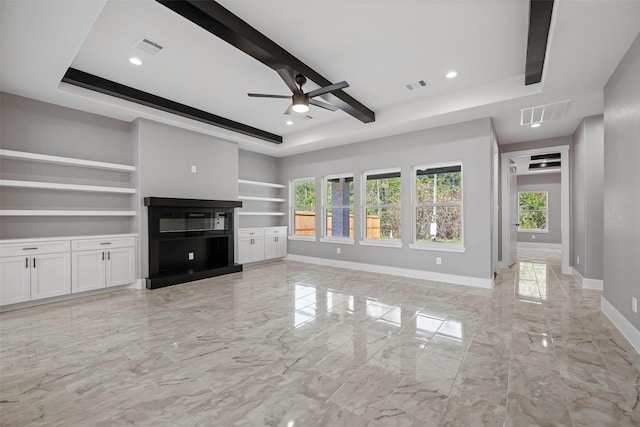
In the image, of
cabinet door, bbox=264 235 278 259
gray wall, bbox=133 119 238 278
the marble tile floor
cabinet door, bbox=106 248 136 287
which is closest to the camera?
the marble tile floor

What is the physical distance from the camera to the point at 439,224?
520 cm

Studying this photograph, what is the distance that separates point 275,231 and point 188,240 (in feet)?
6.91

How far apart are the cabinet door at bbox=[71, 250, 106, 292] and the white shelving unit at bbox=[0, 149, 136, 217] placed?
0.60m

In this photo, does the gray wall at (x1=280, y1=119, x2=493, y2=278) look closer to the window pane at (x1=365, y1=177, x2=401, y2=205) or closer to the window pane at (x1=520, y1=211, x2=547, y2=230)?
the window pane at (x1=365, y1=177, x2=401, y2=205)

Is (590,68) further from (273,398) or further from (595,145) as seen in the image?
(273,398)

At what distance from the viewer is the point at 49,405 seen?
1.77m

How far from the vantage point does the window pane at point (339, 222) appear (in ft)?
21.1

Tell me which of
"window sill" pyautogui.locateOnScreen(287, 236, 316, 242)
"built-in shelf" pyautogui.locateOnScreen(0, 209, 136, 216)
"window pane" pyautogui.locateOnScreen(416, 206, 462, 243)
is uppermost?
"built-in shelf" pyautogui.locateOnScreen(0, 209, 136, 216)

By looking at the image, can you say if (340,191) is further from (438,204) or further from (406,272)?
(406,272)

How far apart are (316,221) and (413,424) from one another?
542 cm

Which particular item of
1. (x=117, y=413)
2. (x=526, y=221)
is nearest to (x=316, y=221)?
(x=117, y=413)

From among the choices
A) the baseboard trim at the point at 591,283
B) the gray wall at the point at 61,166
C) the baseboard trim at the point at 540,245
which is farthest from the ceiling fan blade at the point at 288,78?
the baseboard trim at the point at 540,245

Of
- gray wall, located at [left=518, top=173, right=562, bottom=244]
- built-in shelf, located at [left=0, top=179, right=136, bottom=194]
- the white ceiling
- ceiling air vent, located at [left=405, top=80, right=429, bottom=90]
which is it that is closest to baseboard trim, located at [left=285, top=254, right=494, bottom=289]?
the white ceiling

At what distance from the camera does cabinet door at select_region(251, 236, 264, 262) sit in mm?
6517
